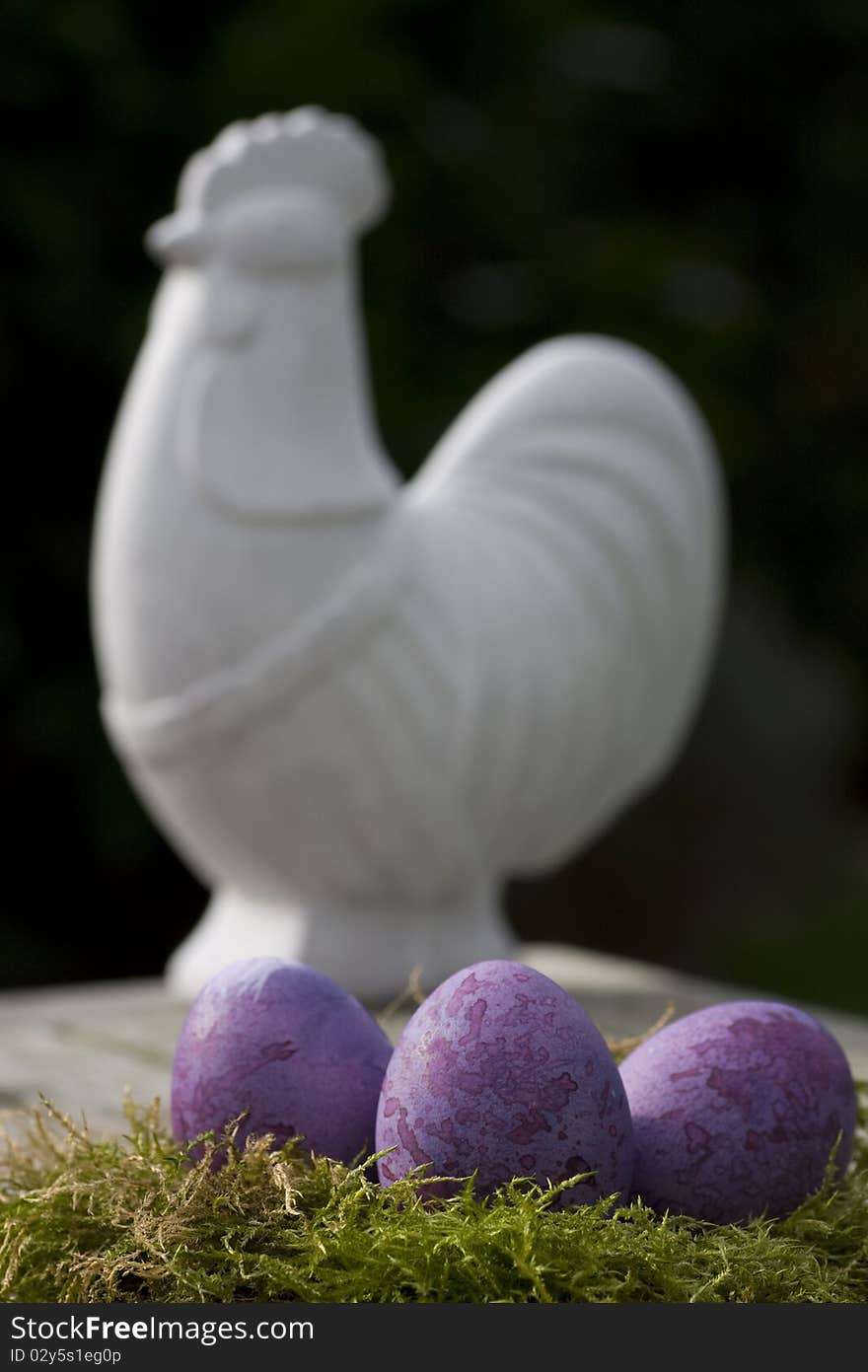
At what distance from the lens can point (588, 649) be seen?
242 centimetres

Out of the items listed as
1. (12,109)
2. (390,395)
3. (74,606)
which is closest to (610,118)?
(390,395)

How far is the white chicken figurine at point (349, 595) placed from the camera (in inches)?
91.5

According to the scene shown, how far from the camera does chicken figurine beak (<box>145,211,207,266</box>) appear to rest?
2379 millimetres

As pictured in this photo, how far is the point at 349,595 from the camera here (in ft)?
7.64

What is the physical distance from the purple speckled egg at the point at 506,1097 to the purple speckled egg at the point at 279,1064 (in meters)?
0.08

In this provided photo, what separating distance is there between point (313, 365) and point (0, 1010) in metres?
0.94

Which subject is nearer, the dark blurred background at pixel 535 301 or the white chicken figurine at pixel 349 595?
the white chicken figurine at pixel 349 595

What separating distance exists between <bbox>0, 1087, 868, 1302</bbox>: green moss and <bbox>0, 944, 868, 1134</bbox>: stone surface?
446mm

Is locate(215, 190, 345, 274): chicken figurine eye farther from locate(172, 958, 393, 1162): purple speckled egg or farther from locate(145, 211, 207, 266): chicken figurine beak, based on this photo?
locate(172, 958, 393, 1162): purple speckled egg

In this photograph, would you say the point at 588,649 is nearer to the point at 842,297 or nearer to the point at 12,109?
the point at 12,109

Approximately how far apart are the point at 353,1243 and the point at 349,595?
1.43 meters

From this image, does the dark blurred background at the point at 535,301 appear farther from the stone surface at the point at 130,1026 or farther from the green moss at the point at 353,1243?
the green moss at the point at 353,1243

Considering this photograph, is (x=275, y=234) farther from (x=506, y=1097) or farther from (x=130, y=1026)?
(x=506, y=1097)

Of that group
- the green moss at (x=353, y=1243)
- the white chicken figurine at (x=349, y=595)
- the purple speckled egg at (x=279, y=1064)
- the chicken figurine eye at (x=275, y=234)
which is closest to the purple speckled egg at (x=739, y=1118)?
the green moss at (x=353, y=1243)
